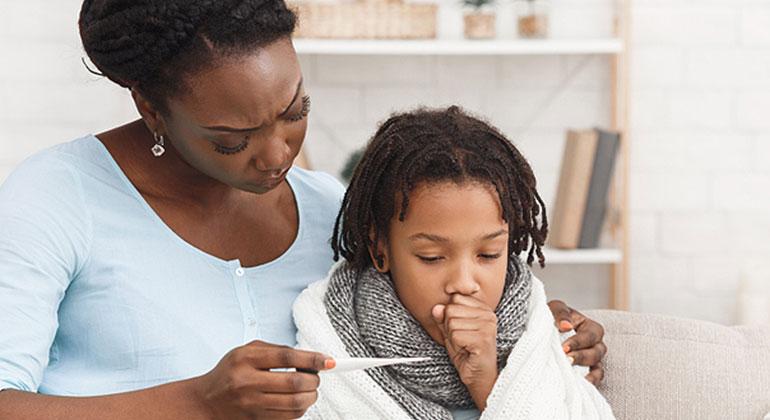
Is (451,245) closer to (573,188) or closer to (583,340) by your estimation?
(583,340)

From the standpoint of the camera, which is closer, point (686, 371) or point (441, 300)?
point (441, 300)

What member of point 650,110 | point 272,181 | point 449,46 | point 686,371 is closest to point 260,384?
point 272,181

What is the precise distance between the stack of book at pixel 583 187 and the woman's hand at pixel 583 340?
95 cm

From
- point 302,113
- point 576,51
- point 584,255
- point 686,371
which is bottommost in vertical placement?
point 584,255

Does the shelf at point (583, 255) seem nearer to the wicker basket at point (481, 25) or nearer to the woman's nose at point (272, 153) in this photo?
the wicker basket at point (481, 25)

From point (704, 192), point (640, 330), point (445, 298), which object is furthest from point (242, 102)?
point (704, 192)

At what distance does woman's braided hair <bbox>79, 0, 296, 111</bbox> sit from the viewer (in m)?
0.96

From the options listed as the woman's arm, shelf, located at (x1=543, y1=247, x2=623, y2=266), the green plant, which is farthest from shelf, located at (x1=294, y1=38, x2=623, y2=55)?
the woman's arm

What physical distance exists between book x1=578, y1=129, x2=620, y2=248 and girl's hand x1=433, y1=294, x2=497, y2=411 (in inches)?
47.0

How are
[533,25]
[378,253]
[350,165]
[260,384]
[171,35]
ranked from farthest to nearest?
[533,25], [350,165], [378,253], [171,35], [260,384]

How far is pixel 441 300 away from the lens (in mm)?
1099

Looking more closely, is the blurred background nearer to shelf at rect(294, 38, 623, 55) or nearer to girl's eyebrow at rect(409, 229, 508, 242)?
shelf at rect(294, 38, 623, 55)

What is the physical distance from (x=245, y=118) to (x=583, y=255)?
149 centimetres

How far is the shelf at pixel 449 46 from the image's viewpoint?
2.18m
